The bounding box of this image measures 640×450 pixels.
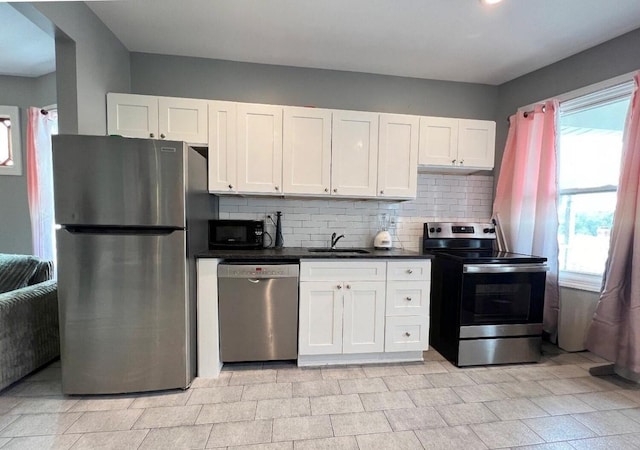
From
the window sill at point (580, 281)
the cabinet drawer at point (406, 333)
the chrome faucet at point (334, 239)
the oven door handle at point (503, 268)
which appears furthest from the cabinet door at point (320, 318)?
the window sill at point (580, 281)

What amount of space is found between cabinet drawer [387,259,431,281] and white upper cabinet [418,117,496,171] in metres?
0.98

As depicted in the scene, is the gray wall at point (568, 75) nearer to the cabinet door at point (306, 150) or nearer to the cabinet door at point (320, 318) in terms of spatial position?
the cabinet door at point (306, 150)

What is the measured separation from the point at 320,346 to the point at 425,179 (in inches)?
80.2

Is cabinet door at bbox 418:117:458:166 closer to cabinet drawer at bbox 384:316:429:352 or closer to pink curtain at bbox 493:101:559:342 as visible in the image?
pink curtain at bbox 493:101:559:342

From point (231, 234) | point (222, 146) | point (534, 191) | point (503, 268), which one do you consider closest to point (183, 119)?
point (222, 146)

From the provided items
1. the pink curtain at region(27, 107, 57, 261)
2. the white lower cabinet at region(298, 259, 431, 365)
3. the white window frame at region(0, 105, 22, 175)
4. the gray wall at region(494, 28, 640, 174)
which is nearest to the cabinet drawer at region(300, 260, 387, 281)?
the white lower cabinet at region(298, 259, 431, 365)

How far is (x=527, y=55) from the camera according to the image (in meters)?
2.56

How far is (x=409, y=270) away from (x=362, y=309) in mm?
518

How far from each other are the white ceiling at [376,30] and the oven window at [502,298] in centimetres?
196

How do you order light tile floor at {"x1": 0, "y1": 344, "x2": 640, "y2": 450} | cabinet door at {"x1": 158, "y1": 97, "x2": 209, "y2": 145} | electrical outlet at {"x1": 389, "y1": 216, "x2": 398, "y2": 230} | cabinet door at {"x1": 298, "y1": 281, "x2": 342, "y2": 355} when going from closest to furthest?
light tile floor at {"x1": 0, "y1": 344, "x2": 640, "y2": 450} < cabinet door at {"x1": 298, "y1": 281, "x2": 342, "y2": 355} < cabinet door at {"x1": 158, "y1": 97, "x2": 209, "y2": 145} < electrical outlet at {"x1": 389, "y1": 216, "x2": 398, "y2": 230}

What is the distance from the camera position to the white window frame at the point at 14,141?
3.13 m

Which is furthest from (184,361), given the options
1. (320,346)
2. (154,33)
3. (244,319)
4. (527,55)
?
(527,55)

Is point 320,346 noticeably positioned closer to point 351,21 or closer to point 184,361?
point 184,361

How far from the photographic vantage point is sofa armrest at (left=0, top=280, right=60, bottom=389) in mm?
1940
